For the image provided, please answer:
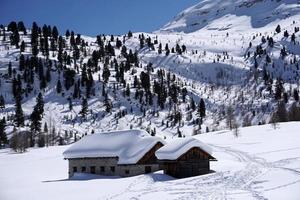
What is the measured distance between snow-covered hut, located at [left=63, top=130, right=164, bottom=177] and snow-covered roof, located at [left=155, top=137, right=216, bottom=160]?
2.88m

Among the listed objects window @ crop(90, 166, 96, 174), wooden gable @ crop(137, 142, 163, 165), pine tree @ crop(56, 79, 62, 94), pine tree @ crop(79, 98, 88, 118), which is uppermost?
pine tree @ crop(56, 79, 62, 94)

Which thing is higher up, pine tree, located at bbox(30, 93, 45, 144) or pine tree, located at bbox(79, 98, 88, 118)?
pine tree, located at bbox(79, 98, 88, 118)

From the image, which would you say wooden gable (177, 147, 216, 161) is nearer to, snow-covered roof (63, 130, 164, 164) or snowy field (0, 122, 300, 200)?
snowy field (0, 122, 300, 200)

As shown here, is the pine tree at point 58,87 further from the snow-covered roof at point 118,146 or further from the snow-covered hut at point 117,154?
the snow-covered hut at point 117,154

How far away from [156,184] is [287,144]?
40403 millimetres

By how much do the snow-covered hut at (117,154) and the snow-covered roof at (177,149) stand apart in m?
2.88

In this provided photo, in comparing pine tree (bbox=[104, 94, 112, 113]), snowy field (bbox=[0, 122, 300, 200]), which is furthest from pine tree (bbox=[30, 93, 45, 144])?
snowy field (bbox=[0, 122, 300, 200])

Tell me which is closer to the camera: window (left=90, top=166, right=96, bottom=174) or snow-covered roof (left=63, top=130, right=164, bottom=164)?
snow-covered roof (left=63, top=130, right=164, bottom=164)

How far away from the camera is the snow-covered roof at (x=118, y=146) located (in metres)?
58.7

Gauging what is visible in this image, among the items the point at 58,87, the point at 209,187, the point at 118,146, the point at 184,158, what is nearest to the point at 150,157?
the point at 118,146

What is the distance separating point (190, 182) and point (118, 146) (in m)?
16.9

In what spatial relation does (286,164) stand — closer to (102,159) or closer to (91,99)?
(102,159)

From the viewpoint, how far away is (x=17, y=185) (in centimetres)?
5066

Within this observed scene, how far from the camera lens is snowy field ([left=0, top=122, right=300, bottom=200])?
36625 millimetres
